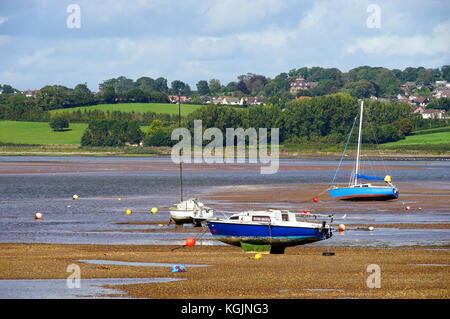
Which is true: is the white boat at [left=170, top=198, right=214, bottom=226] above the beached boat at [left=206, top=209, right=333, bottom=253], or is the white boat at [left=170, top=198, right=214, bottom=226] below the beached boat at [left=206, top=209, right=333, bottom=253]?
below

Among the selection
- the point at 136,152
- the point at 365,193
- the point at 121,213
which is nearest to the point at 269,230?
the point at 121,213

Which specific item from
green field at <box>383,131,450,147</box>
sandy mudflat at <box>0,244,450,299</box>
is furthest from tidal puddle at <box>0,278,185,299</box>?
green field at <box>383,131,450,147</box>

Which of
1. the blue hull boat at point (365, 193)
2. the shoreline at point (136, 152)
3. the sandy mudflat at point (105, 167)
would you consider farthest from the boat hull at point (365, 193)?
the shoreline at point (136, 152)

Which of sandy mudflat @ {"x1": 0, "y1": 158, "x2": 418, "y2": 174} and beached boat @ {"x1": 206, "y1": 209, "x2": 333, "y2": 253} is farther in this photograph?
sandy mudflat @ {"x1": 0, "y1": 158, "x2": 418, "y2": 174}

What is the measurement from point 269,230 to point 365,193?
3056 cm

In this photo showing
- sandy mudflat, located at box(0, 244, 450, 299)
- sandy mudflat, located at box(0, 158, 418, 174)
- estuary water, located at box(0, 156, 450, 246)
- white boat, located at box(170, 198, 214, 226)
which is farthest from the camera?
sandy mudflat, located at box(0, 158, 418, 174)

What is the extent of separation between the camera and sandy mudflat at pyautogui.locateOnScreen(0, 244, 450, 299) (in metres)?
23.3

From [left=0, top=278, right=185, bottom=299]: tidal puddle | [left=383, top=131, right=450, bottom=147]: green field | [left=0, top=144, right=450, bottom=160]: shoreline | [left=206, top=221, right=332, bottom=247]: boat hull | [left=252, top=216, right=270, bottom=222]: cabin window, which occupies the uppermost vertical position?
[left=252, top=216, right=270, bottom=222]: cabin window

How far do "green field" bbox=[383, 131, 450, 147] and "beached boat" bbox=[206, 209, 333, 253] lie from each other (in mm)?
156888

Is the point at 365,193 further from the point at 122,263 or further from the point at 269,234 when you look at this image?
the point at 122,263

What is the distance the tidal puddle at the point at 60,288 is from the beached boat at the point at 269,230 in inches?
281

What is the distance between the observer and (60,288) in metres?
24.0

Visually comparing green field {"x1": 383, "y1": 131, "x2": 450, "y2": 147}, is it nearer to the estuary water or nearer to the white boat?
the estuary water
